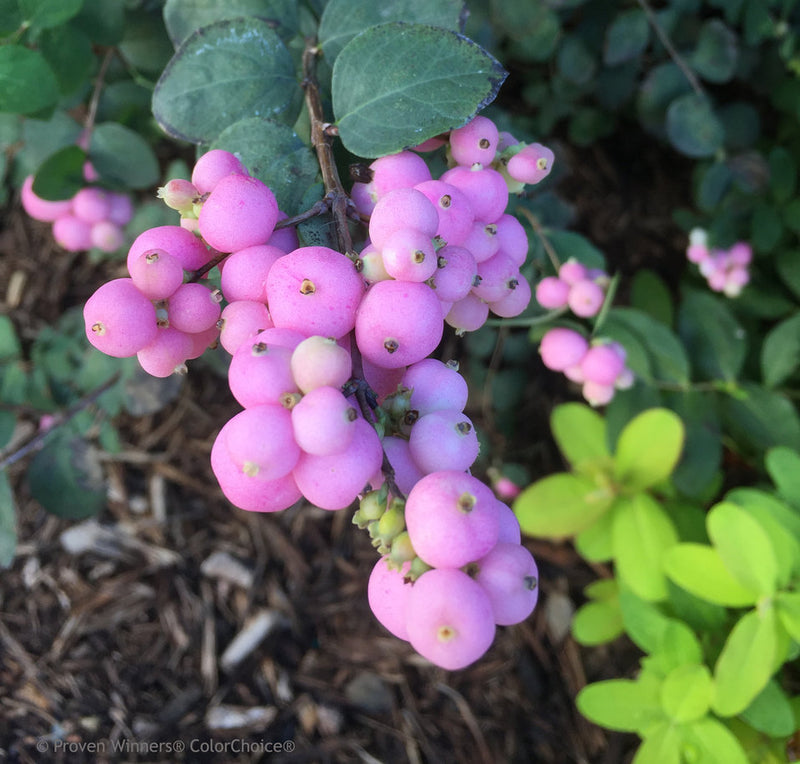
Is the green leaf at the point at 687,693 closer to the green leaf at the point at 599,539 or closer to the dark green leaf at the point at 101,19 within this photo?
the green leaf at the point at 599,539

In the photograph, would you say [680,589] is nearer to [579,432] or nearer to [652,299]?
[579,432]

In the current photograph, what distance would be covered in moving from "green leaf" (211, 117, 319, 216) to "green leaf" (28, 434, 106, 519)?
30.5 inches

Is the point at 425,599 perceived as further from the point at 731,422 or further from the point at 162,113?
the point at 731,422

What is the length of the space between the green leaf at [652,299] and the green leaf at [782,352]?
0.25 m

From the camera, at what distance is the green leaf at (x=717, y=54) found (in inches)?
53.6

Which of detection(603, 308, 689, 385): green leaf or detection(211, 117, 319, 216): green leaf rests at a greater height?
detection(211, 117, 319, 216): green leaf

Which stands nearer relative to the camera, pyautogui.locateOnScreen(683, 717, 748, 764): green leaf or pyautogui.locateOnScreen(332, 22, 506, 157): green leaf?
pyautogui.locateOnScreen(332, 22, 506, 157): green leaf

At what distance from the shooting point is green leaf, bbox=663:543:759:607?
1.10 metres

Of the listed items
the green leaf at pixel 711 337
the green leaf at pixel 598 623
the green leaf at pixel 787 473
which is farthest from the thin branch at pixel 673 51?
the green leaf at pixel 598 623

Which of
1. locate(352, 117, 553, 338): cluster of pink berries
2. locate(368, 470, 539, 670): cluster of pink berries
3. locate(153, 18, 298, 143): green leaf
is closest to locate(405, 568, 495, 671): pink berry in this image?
locate(368, 470, 539, 670): cluster of pink berries

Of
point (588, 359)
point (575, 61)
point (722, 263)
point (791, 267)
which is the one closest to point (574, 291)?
point (588, 359)

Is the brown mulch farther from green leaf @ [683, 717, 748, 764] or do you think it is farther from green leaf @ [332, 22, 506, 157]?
green leaf @ [332, 22, 506, 157]

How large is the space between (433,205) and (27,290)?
160 centimetres

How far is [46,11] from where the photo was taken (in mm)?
867
